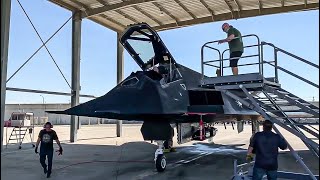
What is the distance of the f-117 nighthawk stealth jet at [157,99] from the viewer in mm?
8219

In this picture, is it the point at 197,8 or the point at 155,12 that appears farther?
the point at 155,12

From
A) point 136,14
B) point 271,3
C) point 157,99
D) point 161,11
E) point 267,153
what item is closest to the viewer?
point 267,153

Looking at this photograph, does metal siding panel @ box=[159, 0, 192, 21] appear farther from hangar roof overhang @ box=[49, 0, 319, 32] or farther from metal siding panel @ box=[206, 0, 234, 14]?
metal siding panel @ box=[206, 0, 234, 14]

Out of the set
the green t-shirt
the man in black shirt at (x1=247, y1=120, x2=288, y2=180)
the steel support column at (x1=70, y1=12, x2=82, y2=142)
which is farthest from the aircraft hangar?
the man in black shirt at (x1=247, y1=120, x2=288, y2=180)

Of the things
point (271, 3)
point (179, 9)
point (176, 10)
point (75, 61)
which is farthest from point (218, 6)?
point (75, 61)

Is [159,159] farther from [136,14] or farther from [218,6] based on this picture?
[136,14]

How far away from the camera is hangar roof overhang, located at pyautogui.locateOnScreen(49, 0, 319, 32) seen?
702 inches

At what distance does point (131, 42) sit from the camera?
402 inches

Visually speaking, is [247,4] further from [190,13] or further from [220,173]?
[220,173]

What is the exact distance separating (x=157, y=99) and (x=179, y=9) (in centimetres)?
1204

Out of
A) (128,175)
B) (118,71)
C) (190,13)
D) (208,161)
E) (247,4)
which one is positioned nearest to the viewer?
(128,175)

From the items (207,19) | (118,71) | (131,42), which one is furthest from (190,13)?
(131,42)

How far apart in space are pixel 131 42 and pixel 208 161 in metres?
4.93

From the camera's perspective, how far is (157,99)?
830 cm
